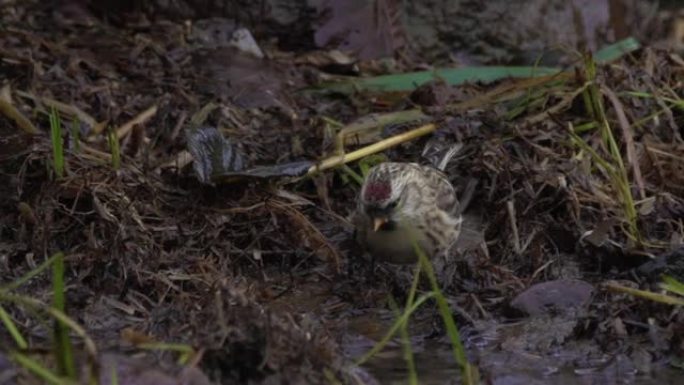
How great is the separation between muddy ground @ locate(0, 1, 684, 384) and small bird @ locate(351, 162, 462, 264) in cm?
16

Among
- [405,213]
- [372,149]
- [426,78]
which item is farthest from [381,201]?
[426,78]

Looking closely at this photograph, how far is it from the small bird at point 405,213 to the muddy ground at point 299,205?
16 cm

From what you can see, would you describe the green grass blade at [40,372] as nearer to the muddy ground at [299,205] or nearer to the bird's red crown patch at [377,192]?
the muddy ground at [299,205]

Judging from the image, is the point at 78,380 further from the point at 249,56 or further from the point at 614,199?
the point at 249,56

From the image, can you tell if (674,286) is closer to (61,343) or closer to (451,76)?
(61,343)

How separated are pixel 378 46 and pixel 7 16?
2.26 m

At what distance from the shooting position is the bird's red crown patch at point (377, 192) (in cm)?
677

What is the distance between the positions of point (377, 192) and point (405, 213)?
1.39ft

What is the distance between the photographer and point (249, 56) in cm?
891

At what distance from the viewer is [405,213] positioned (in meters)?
7.15

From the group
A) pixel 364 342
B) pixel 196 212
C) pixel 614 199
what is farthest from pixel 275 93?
pixel 364 342

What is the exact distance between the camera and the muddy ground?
5.82 m

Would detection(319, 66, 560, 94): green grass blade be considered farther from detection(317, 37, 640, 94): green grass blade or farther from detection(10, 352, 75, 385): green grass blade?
detection(10, 352, 75, 385): green grass blade

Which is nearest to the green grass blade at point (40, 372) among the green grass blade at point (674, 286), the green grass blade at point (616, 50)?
the green grass blade at point (674, 286)
